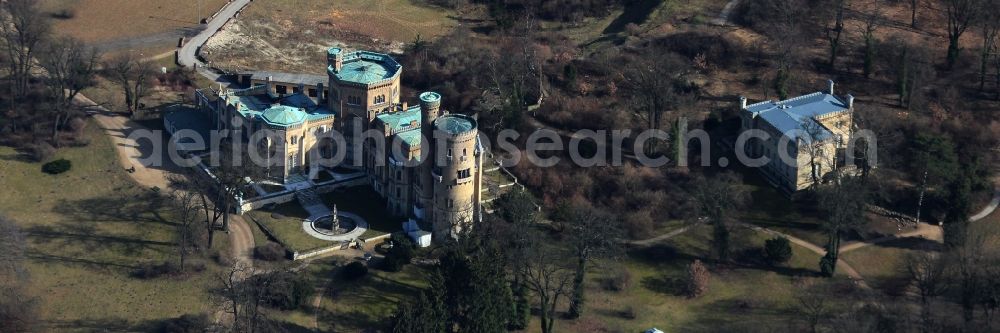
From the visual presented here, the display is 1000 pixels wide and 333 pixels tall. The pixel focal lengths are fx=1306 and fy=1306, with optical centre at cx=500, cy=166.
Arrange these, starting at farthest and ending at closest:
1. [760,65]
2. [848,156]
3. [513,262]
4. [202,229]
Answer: [760,65] < [848,156] < [202,229] < [513,262]

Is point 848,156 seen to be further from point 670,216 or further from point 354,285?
point 354,285

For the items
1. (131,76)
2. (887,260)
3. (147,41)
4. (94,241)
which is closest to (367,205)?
(94,241)

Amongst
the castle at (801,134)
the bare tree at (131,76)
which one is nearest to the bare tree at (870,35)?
the castle at (801,134)

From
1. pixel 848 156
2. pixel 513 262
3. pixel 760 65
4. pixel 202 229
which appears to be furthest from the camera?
pixel 760 65

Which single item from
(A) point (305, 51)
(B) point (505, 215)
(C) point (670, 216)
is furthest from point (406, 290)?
(A) point (305, 51)

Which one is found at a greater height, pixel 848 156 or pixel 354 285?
pixel 848 156

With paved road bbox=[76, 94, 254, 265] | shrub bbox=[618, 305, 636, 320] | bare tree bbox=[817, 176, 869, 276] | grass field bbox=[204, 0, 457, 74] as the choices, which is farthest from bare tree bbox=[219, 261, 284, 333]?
grass field bbox=[204, 0, 457, 74]
